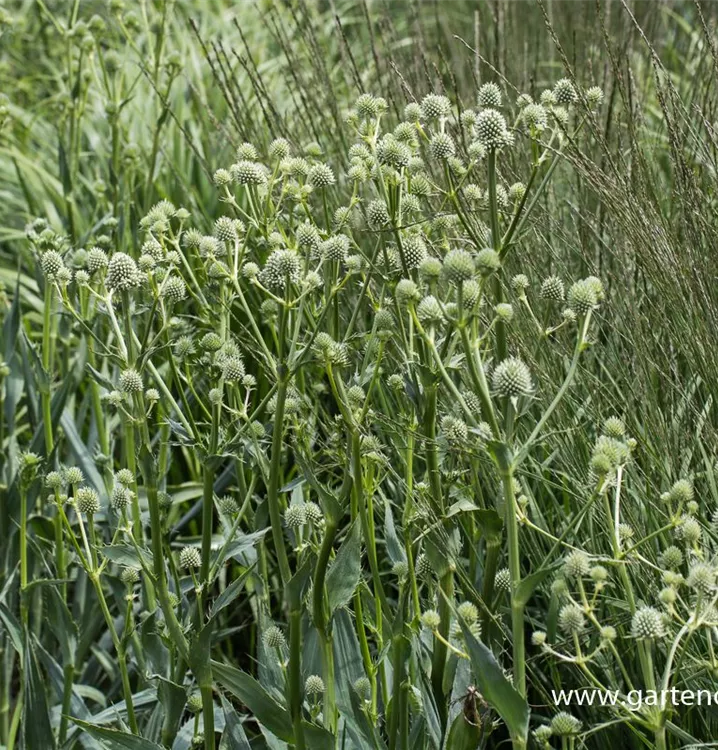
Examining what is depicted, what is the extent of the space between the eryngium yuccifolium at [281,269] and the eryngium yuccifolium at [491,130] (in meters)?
0.35

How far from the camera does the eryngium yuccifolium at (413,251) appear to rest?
180 centimetres

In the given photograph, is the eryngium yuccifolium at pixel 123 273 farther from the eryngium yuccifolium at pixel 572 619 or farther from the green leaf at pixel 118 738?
the eryngium yuccifolium at pixel 572 619

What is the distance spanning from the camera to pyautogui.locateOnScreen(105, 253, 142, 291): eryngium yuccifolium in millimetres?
1791

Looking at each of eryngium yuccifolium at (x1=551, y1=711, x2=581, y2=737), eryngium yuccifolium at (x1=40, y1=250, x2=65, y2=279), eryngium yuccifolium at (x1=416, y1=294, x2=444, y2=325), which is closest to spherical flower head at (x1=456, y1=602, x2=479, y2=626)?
eryngium yuccifolium at (x1=551, y1=711, x2=581, y2=737)

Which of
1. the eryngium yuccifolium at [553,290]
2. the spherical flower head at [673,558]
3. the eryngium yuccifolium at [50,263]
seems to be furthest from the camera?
the eryngium yuccifolium at [50,263]

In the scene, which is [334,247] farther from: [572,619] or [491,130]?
[572,619]

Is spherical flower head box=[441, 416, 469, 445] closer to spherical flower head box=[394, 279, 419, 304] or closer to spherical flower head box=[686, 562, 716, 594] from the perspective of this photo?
spherical flower head box=[394, 279, 419, 304]

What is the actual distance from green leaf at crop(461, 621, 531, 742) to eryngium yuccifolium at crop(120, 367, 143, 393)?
2.24 feet

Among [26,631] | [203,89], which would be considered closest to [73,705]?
[26,631]

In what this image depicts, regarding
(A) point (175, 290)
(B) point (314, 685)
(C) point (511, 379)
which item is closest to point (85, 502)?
(A) point (175, 290)

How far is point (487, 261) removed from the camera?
1.48 meters

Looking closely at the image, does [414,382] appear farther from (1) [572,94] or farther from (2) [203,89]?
(2) [203,89]

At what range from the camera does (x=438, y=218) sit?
6.31 ft

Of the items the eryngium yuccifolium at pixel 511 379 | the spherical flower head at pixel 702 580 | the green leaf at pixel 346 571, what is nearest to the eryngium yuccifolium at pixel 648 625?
the spherical flower head at pixel 702 580
